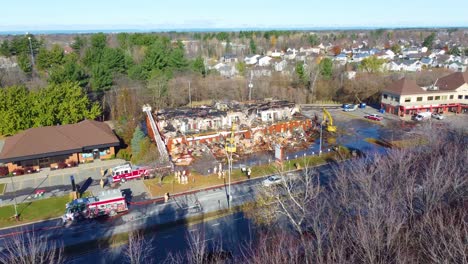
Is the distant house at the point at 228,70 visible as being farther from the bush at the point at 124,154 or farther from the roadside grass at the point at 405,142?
the bush at the point at 124,154

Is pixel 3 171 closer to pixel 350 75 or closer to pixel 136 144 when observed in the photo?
pixel 136 144

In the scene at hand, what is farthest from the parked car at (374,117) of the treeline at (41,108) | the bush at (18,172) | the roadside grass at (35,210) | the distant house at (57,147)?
the bush at (18,172)

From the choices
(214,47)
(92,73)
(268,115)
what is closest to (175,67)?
(92,73)

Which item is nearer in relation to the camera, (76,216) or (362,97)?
(76,216)

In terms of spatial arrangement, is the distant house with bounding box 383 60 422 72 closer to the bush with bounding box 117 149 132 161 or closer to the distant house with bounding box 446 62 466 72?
the distant house with bounding box 446 62 466 72

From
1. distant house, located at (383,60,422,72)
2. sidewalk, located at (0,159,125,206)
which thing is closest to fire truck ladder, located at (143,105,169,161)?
sidewalk, located at (0,159,125,206)

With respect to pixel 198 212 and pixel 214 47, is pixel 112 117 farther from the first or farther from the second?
pixel 214 47
